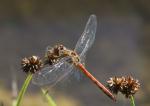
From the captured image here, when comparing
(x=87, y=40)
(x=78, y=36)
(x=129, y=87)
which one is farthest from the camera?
(x=78, y=36)

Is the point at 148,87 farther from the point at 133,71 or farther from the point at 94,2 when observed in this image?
the point at 94,2

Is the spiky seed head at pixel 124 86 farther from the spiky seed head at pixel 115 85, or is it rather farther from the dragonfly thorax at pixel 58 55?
the dragonfly thorax at pixel 58 55

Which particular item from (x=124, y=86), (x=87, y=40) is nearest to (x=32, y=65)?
Answer: (x=124, y=86)

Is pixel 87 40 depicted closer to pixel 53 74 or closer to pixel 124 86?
pixel 53 74

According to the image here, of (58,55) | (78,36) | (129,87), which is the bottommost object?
(129,87)

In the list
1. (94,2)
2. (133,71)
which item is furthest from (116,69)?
(94,2)

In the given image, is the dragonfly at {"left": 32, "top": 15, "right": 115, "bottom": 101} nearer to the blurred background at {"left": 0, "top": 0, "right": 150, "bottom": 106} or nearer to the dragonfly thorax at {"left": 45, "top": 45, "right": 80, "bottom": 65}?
the dragonfly thorax at {"left": 45, "top": 45, "right": 80, "bottom": 65}
